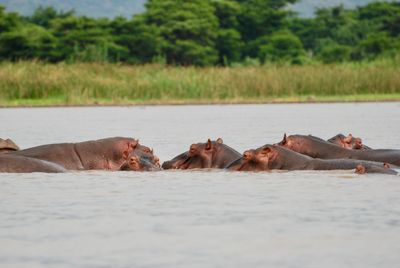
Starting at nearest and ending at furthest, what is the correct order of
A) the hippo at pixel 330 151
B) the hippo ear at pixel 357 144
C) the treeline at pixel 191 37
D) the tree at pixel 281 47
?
the hippo at pixel 330 151 < the hippo ear at pixel 357 144 < the treeline at pixel 191 37 < the tree at pixel 281 47

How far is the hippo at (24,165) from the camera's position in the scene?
8.41m

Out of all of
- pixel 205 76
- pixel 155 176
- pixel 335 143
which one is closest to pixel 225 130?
pixel 335 143

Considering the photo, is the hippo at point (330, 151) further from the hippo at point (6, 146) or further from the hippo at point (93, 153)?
the hippo at point (6, 146)

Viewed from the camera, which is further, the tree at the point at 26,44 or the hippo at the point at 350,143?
the tree at the point at 26,44

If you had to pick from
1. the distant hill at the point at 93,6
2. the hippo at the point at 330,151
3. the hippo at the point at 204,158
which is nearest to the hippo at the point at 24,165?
the hippo at the point at 204,158

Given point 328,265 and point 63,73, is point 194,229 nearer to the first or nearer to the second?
point 328,265

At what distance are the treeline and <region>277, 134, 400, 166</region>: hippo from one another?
3083 cm

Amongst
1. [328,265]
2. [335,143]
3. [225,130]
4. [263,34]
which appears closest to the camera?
[328,265]

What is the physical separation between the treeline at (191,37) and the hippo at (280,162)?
103 feet

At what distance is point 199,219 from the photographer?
19.1ft

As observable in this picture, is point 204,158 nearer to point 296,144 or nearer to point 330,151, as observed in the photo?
point 296,144

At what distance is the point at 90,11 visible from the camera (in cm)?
12562

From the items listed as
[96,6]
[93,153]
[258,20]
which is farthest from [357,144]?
[96,6]

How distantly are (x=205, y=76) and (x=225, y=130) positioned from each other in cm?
900
